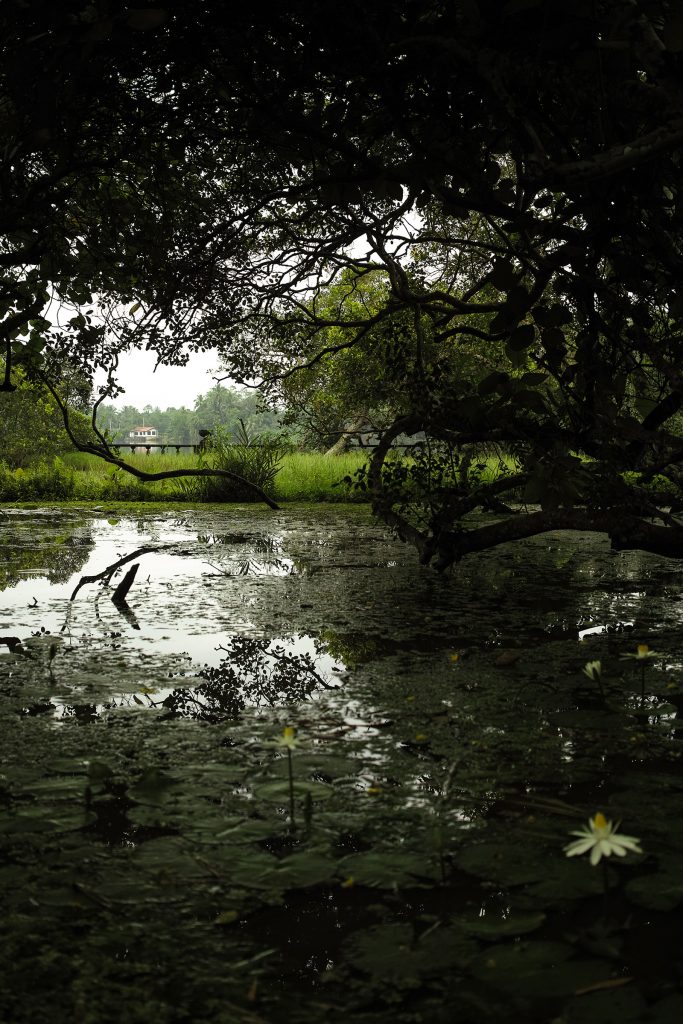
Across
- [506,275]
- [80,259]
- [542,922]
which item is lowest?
[542,922]

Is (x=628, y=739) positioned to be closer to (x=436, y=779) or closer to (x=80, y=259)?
(x=436, y=779)

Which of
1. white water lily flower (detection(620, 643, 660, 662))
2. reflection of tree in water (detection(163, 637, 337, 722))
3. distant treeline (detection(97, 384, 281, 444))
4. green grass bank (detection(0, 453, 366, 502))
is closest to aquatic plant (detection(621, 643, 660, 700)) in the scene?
white water lily flower (detection(620, 643, 660, 662))

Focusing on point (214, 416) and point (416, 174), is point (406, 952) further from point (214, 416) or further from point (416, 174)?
point (214, 416)

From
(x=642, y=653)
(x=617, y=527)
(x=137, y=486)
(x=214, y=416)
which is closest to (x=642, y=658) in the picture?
(x=642, y=653)

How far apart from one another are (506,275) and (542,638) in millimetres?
1785

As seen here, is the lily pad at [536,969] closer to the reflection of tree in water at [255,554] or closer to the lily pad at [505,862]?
the lily pad at [505,862]

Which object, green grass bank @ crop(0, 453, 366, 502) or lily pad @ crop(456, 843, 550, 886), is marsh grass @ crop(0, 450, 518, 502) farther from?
lily pad @ crop(456, 843, 550, 886)

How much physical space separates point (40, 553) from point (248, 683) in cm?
419

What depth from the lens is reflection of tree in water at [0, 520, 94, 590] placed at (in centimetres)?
565

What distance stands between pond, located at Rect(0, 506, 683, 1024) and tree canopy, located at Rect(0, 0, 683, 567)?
85 cm

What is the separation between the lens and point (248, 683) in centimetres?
307

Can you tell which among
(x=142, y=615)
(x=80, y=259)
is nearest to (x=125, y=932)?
Result: (x=142, y=615)

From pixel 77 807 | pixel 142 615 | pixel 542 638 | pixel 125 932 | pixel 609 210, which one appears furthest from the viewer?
pixel 142 615

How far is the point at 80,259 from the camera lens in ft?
17.0
